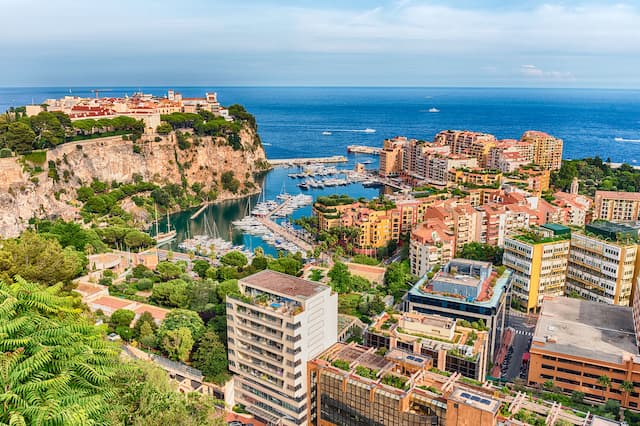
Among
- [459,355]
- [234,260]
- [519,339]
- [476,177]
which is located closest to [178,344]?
[459,355]

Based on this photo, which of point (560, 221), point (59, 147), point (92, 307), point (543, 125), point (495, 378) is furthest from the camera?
point (543, 125)

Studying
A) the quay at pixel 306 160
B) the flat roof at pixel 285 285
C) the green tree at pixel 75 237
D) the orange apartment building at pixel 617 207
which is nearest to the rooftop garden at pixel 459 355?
the flat roof at pixel 285 285

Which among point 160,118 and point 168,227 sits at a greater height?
point 160,118

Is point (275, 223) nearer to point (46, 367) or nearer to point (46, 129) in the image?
point (46, 129)

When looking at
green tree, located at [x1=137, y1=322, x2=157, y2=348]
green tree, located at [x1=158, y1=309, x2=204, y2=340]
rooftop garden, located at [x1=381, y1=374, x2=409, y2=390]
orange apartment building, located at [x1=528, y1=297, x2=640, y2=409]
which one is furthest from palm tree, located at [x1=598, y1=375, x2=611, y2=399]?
green tree, located at [x1=137, y1=322, x2=157, y2=348]

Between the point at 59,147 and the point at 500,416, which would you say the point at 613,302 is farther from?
the point at 59,147

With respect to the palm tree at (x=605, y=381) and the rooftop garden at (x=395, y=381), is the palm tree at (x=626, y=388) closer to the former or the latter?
the palm tree at (x=605, y=381)

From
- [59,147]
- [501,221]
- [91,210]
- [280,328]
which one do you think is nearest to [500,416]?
[280,328]

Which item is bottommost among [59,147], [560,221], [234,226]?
[234,226]
